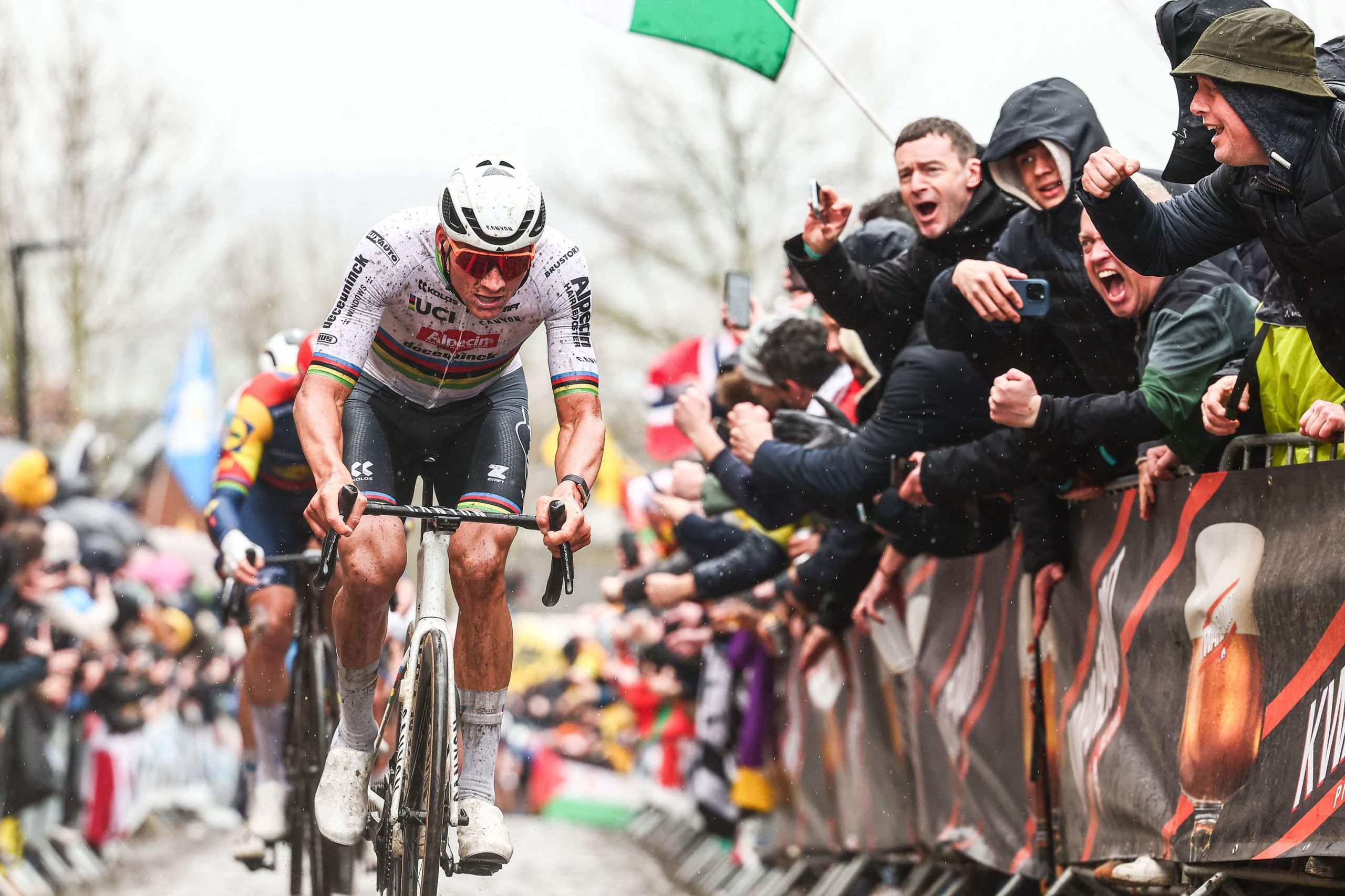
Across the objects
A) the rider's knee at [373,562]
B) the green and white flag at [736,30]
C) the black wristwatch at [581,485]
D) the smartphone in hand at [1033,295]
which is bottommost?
the rider's knee at [373,562]

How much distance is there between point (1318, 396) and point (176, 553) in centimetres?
1850

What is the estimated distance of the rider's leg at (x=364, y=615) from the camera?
6148 mm

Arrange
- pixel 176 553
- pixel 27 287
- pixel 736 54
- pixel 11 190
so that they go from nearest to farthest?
1. pixel 736 54
2. pixel 176 553
3. pixel 27 287
4. pixel 11 190

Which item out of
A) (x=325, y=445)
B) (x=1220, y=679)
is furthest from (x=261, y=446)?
(x=1220, y=679)

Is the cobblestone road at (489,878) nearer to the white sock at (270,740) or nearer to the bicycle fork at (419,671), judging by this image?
the white sock at (270,740)

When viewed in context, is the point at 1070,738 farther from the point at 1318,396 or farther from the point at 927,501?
the point at 1318,396

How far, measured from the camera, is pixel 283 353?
31.1ft

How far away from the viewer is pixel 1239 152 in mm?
4801

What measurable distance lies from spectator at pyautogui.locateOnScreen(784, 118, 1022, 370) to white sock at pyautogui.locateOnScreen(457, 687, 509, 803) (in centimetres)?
246

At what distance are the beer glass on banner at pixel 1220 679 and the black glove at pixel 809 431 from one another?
124 inches

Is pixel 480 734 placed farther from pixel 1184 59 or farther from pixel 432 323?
pixel 1184 59

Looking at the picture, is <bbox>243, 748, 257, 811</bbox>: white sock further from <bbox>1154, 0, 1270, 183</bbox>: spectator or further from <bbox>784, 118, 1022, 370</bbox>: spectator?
<bbox>1154, 0, 1270, 183</bbox>: spectator

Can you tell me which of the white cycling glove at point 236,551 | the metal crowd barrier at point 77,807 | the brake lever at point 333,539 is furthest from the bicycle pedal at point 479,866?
the metal crowd barrier at point 77,807

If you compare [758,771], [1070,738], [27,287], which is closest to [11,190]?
[27,287]
